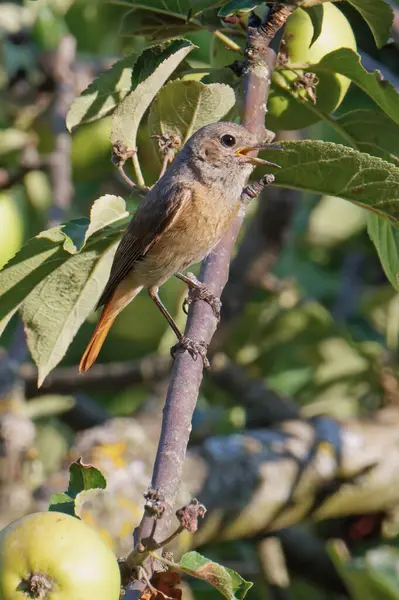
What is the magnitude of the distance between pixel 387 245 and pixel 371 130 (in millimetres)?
354

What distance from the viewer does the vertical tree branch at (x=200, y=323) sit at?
1.67 metres

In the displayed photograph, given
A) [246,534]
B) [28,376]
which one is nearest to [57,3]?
[28,376]

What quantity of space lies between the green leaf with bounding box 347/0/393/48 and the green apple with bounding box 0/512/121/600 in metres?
1.40

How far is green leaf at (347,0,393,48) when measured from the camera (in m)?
2.27

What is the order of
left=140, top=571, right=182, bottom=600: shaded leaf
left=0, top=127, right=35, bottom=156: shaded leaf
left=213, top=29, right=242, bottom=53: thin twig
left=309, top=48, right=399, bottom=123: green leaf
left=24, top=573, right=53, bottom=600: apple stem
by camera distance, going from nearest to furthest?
1. left=24, top=573, right=53, bottom=600: apple stem
2. left=140, top=571, right=182, bottom=600: shaded leaf
3. left=309, top=48, right=399, bottom=123: green leaf
4. left=213, top=29, right=242, bottom=53: thin twig
5. left=0, top=127, right=35, bottom=156: shaded leaf

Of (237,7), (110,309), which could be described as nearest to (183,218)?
(110,309)

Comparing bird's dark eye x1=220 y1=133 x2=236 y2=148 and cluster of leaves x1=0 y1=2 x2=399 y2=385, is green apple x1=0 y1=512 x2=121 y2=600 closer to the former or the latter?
cluster of leaves x1=0 y1=2 x2=399 y2=385

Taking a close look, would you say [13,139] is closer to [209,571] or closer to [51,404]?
[51,404]

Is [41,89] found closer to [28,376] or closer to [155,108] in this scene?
[28,376]

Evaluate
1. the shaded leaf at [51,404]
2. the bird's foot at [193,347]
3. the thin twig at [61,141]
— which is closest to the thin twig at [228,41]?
the bird's foot at [193,347]

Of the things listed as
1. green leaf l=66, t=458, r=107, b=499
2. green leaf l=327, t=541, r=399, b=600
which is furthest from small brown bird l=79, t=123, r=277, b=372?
green leaf l=66, t=458, r=107, b=499

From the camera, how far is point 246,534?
12.7ft

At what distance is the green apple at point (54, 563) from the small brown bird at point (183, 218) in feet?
4.99

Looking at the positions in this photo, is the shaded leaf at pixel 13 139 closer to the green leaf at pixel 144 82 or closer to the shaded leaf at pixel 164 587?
the green leaf at pixel 144 82
